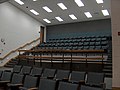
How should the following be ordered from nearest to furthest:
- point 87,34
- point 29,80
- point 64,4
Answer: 1. point 29,80
2. point 64,4
3. point 87,34

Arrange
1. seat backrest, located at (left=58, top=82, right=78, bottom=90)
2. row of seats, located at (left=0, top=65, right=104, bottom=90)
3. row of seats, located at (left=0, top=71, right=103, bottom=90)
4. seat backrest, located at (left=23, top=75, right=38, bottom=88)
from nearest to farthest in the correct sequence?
seat backrest, located at (left=58, top=82, right=78, bottom=90), row of seats, located at (left=0, top=71, right=103, bottom=90), row of seats, located at (left=0, top=65, right=104, bottom=90), seat backrest, located at (left=23, top=75, right=38, bottom=88)

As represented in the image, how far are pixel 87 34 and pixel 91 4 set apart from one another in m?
3.24

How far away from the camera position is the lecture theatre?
545 centimetres

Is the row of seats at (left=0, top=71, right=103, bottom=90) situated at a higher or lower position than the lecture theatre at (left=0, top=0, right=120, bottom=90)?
lower

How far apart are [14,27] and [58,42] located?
10.1 feet

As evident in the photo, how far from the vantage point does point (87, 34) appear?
13391 millimetres

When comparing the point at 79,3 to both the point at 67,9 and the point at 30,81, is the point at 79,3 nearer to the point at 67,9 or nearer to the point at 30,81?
the point at 67,9

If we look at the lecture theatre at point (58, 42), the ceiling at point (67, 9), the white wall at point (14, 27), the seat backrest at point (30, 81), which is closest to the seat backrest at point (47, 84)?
the lecture theatre at point (58, 42)

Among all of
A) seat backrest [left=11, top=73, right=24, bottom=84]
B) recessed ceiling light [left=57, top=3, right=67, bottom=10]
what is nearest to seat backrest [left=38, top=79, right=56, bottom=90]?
seat backrest [left=11, top=73, right=24, bottom=84]

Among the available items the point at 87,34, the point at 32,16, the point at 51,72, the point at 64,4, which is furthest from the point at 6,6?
the point at 51,72

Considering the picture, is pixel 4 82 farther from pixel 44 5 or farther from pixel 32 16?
pixel 32 16

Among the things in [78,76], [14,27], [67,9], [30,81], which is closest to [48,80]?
[30,81]

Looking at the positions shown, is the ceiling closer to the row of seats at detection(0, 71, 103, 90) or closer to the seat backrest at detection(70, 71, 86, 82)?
the seat backrest at detection(70, 71, 86, 82)

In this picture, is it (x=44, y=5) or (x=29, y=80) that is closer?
(x=29, y=80)
